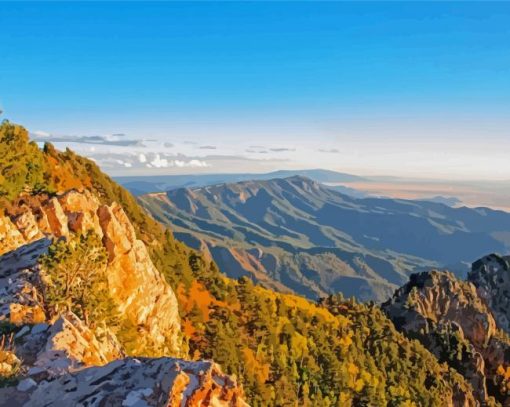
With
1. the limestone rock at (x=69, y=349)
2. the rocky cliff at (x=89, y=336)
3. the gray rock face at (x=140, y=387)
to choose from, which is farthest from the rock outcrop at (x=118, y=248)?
the gray rock face at (x=140, y=387)

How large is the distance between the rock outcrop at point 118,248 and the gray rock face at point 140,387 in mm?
A: 44139

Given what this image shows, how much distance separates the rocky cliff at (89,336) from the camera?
63.0 feet

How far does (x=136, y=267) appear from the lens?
240 ft

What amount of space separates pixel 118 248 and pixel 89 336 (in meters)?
42.7

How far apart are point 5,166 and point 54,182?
17761 millimetres

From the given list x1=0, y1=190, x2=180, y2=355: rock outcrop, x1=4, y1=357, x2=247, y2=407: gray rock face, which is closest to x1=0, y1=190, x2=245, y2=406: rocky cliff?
x1=4, y1=357, x2=247, y2=407: gray rock face

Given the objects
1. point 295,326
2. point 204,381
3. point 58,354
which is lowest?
point 295,326

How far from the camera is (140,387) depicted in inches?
757

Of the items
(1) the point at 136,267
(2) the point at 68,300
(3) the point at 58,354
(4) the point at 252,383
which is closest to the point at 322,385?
(4) the point at 252,383

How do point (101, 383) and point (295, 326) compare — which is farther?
point (295, 326)

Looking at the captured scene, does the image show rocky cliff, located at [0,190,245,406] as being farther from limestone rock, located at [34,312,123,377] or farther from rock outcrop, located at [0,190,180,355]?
rock outcrop, located at [0,190,180,355]

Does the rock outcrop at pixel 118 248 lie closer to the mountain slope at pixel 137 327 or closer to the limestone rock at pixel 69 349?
the mountain slope at pixel 137 327

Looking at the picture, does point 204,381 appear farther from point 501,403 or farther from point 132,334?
point 501,403

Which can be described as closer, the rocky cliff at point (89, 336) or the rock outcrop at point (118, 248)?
the rocky cliff at point (89, 336)
